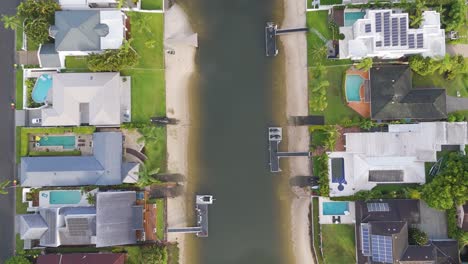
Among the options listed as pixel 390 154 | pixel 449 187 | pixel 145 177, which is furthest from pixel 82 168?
pixel 449 187

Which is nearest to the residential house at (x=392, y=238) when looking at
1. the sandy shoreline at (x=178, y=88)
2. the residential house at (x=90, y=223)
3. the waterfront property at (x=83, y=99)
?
the sandy shoreline at (x=178, y=88)

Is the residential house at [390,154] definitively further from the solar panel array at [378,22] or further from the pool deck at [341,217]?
the solar panel array at [378,22]

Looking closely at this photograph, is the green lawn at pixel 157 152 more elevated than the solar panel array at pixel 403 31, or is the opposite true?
the solar panel array at pixel 403 31

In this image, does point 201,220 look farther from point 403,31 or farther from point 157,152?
point 403,31

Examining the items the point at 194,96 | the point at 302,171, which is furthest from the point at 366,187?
the point at 194,96

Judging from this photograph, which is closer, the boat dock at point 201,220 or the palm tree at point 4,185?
the palm tree at point 4,185

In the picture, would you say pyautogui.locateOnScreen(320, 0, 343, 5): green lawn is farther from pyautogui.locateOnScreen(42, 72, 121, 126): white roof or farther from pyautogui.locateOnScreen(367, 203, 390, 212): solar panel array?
pyautogui.locateOnScreen(42, 72, 121, 126): white roof

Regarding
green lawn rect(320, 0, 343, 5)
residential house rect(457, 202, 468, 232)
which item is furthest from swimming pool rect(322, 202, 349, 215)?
green lawn rect(320, 0, 343, 5)
